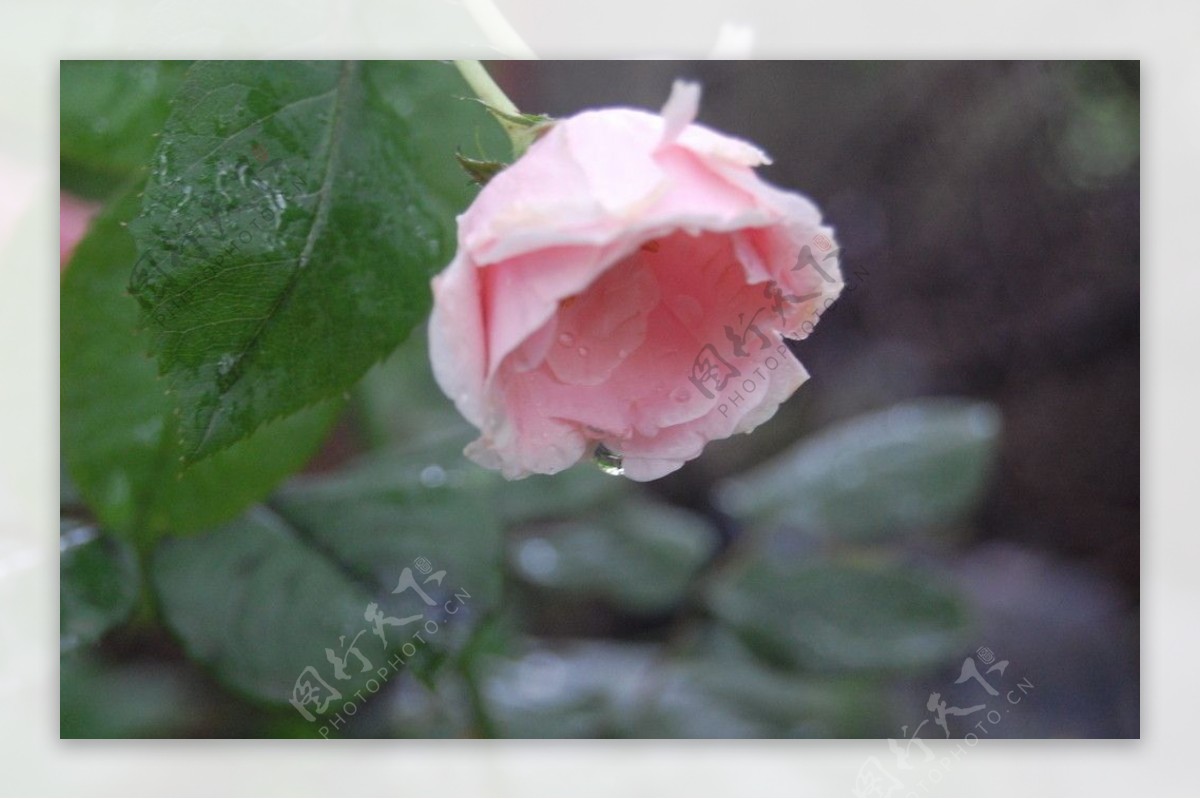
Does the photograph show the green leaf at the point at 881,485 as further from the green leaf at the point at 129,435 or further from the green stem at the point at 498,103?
the green stem at the point at 498,103

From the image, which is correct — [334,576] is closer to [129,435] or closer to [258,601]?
[258,601]

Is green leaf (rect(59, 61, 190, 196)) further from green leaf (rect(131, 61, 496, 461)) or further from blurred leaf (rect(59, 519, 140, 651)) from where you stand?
blurred leaf (rect(59, 519, 140, 651))

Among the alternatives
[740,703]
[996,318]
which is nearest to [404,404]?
[740,703]

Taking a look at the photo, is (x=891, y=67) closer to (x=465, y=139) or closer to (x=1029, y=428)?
(x=1029, y=428)

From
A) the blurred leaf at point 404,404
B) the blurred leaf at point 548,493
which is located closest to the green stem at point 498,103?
the blurred leaf at point 404,404

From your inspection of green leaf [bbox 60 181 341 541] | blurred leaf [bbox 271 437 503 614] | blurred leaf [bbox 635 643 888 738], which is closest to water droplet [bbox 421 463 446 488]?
blurred leaf [bbox 271 437 503 614]

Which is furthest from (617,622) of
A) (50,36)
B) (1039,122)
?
(50,36)
